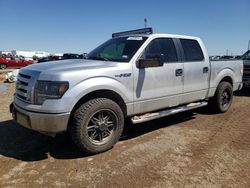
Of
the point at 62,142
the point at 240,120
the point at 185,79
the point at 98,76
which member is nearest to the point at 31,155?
the point at 62,142

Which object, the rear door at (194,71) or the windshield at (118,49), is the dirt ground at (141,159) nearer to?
the rear door at (194,71)

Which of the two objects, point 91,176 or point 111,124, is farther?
point 111,124

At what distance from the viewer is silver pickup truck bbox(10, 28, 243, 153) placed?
3.70m

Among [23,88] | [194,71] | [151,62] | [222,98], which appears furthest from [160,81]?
[222,98]

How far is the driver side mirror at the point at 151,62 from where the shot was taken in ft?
14.5

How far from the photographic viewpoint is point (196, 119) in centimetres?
625

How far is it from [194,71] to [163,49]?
0.97 meters

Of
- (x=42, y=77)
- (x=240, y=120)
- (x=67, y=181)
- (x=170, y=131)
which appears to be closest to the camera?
(x=67, y=181)

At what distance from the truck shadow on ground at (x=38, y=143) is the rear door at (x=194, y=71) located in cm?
84

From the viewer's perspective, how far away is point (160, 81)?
192 inches

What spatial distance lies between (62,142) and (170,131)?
2.14 meters

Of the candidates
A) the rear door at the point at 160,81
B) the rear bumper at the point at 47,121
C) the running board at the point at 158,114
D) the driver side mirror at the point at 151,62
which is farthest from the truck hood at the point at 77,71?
the running board at the point at 158,114

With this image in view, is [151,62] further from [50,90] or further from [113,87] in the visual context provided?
[50,90]

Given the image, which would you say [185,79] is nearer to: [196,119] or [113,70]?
[196,119]
